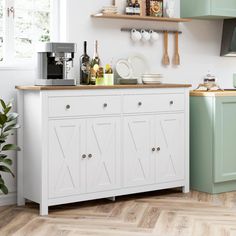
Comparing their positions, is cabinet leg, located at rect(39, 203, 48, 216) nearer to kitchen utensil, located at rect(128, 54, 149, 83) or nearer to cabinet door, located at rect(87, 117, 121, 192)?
cabinet door, located at rect(87, 117, 121, 192)

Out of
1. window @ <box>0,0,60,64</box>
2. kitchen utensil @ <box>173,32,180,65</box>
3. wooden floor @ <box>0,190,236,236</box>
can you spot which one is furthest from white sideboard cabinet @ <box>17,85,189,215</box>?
kitchen utensil @ <box>173,32,180,65</box>

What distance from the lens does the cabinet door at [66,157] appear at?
421 centimetres

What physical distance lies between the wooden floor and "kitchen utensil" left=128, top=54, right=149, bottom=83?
1.10 metres

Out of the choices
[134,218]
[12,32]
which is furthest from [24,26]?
[134,218]

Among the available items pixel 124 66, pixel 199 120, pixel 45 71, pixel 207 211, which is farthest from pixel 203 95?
pixel 45 71

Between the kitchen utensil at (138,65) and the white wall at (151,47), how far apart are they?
6cm

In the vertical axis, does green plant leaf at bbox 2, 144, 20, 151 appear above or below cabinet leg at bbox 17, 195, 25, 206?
above

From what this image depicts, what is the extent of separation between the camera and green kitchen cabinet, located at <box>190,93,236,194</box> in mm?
4902

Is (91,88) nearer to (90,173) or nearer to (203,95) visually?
(90,173)

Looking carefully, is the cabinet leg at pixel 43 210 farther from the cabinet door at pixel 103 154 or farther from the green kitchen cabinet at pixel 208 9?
the green kitchen cabinet at pixel 208 9

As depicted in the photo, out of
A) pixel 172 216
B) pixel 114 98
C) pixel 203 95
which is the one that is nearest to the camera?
pixel 172 216

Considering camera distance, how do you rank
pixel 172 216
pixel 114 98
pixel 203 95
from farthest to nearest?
1. pixel 203 95
2. pixel 114 98
3. pixel 172 216

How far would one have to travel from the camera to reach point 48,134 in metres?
4.18

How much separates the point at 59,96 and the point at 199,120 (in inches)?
55.8
